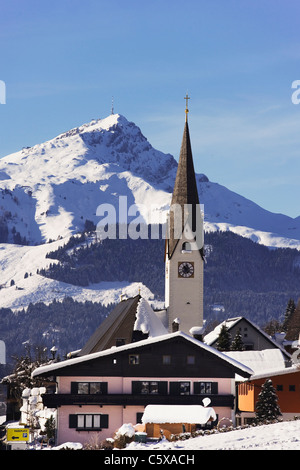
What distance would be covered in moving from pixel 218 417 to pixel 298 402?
12.9 meters

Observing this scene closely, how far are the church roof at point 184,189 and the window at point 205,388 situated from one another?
50.7 metres

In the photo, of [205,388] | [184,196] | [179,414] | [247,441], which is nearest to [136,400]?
[205,388]

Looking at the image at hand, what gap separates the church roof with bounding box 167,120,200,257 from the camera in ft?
423

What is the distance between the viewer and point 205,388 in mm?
77625

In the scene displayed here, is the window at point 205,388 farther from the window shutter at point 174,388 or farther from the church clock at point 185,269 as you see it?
the church clock at point 185,269

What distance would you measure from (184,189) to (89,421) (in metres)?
61.0

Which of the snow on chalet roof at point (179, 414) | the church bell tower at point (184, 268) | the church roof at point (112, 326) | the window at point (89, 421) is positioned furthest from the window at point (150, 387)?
the church bell tower at point (184, 268)

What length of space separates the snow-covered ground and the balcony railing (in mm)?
17774

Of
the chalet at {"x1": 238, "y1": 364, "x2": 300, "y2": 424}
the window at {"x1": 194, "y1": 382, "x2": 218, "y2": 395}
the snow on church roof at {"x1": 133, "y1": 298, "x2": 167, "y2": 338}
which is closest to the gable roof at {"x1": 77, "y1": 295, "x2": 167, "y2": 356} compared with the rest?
the snow on church roof at {"x1": 133, "y1": 298, "x2": 167, "y2": 338}

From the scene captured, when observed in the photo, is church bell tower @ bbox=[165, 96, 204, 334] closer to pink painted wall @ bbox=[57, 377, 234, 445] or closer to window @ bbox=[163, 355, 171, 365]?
window @ bbox=[163, 355, 171, 365]

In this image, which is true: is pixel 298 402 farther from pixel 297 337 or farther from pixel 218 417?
pixel 297 337

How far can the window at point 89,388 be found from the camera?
3000 inches

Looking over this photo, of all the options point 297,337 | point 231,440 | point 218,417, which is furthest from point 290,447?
point 297,337
